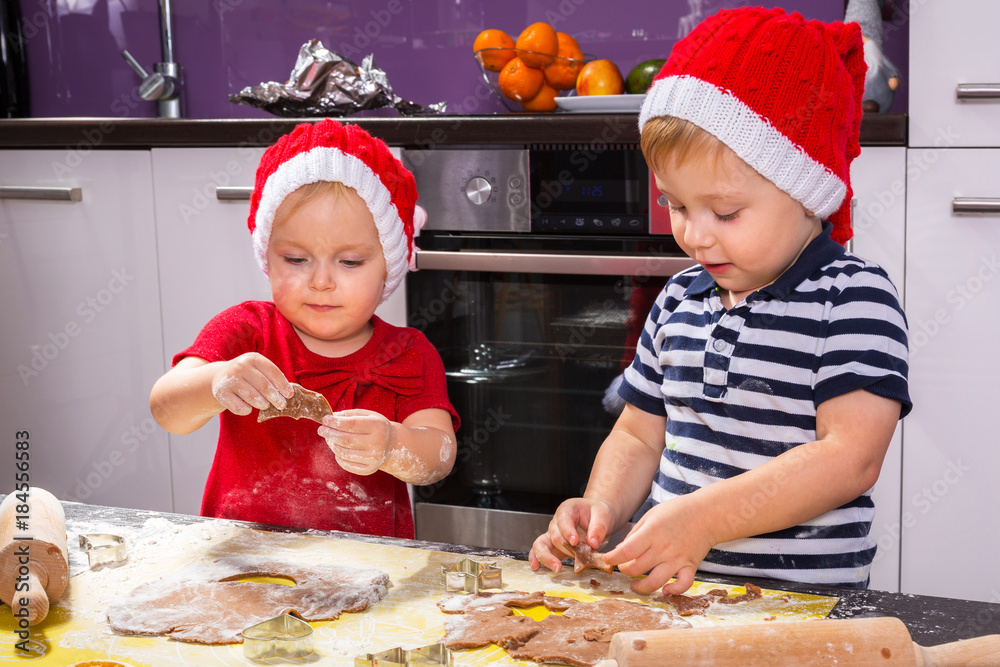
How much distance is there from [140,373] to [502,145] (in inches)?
38.9

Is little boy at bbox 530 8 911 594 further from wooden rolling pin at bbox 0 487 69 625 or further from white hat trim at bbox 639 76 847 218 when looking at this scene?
wooden rolling pin at bbox 0 487 69 625

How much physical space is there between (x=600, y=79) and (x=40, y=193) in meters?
1.27

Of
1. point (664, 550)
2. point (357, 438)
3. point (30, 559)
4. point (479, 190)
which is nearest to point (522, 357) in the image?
point (479, 190)

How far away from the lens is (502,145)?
5.79 feet

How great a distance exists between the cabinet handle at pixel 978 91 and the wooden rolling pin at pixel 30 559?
4.92ft

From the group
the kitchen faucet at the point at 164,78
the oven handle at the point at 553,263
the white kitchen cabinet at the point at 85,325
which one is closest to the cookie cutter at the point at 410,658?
the oven handle at the point at 553,263

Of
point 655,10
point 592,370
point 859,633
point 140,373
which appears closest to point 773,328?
point 859,633

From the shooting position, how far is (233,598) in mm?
742

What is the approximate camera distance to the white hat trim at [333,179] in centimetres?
109

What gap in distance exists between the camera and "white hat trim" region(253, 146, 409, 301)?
3.58 ft

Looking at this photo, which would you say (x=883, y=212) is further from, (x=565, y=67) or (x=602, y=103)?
(x=565, y=67)

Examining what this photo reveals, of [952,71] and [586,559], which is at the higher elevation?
[952,71]

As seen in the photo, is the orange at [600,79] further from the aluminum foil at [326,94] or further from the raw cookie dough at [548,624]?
the raw cookie dough at [548,624]

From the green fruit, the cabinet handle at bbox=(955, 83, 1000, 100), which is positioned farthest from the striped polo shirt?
the green fruit
